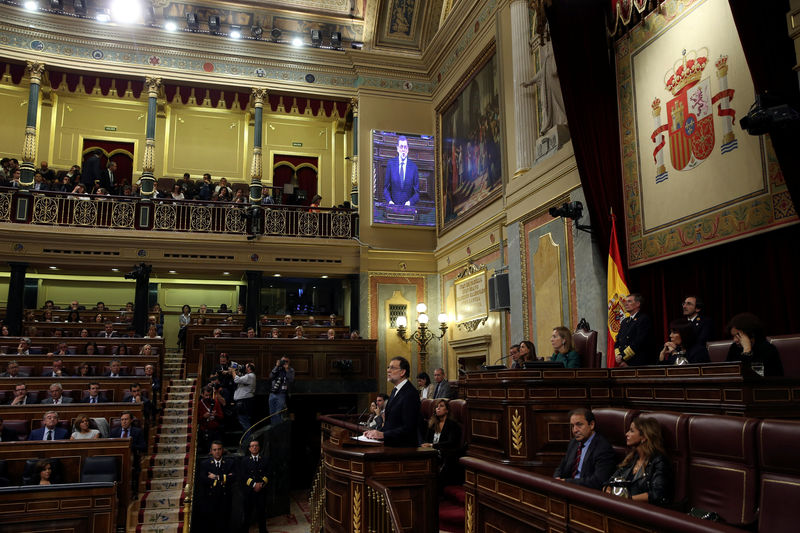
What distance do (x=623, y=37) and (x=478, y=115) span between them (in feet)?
15.9

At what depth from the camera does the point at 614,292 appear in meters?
7.41

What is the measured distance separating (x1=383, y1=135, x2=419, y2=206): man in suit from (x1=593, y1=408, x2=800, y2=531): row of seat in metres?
11.5

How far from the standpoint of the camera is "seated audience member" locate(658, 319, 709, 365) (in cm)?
504

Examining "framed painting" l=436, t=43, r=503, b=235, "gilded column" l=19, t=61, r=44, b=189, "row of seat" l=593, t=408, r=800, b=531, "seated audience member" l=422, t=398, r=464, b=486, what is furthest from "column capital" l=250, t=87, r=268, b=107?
"row of seat" l=593, t=408, r=800, b=531

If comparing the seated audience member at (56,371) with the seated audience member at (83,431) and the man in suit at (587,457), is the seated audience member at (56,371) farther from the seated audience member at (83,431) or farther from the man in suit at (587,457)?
the man in suit at (587,457)

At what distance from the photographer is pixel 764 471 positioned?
3084 millimetres

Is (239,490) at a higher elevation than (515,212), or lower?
lower

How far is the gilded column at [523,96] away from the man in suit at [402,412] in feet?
20.6

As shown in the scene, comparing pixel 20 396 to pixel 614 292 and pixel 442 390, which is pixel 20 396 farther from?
pixel 614 292

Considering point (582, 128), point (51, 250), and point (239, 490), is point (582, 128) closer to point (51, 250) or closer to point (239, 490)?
point (239, 490)

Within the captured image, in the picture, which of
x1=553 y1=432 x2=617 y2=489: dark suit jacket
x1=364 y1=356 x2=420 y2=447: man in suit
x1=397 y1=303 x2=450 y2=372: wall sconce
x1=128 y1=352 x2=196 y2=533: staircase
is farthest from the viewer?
x1=397 y1=303 x2=450 y2=372: wall sconce

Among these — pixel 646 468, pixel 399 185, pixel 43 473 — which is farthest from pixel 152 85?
pixel 646 468

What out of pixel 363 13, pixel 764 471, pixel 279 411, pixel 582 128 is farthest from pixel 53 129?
pixel 764 471

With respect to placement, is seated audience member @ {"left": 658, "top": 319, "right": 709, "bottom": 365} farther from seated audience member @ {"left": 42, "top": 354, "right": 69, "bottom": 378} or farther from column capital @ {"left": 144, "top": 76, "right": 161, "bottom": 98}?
column capital @ {"left": 144, "top": 76, "right": 161, "bottom": 98}
